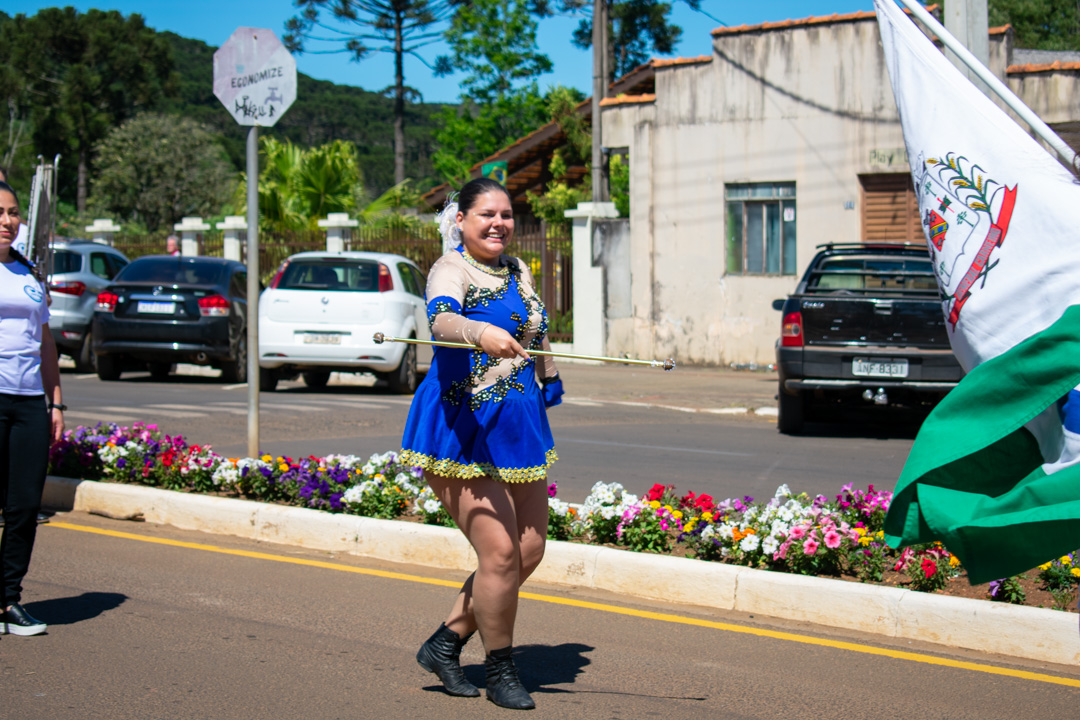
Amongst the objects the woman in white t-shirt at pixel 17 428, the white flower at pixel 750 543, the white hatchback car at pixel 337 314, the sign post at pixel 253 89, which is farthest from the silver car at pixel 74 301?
the white flower at pixel 750 543

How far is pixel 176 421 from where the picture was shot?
37.9 feet

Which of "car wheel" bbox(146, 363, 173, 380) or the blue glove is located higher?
the blue glove

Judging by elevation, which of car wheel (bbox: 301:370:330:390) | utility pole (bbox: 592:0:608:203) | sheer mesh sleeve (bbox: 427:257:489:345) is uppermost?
utility pole (bbox: 592:0:608:203)

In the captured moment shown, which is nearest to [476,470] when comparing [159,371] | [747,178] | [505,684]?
[505,684]

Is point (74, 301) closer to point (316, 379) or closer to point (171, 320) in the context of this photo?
point (171, 320)

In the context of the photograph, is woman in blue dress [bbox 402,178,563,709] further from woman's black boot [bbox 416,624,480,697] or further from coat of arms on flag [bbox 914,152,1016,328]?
coat of arms on flag [bbox 914,152,1016,328]

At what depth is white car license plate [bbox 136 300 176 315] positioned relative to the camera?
50.0 ft

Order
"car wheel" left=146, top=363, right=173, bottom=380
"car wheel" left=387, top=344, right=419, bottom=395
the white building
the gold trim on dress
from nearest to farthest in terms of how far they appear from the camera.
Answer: the gold trim on dress
"car wheel" left=387, top=344, right=419, bottom=395
"car wheel" left=146, top=363, right=173, bottom=380
the white building

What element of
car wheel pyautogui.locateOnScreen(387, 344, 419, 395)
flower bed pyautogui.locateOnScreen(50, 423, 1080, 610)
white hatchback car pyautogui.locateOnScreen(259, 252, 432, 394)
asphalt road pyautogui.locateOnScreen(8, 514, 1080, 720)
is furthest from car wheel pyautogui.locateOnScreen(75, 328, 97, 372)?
asphalt road pyautogui.locateOnScreen(8, 514, 1080, 720)

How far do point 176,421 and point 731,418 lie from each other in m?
5.88

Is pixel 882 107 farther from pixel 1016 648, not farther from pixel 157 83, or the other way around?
pixel 157 83

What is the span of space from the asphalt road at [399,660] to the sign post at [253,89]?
7.04 feet

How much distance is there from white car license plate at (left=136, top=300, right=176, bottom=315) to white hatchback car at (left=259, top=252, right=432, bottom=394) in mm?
1634

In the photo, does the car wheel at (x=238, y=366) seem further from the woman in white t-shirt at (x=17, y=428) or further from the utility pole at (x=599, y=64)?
the woman in white t-shirt at (x=17, y=428)
